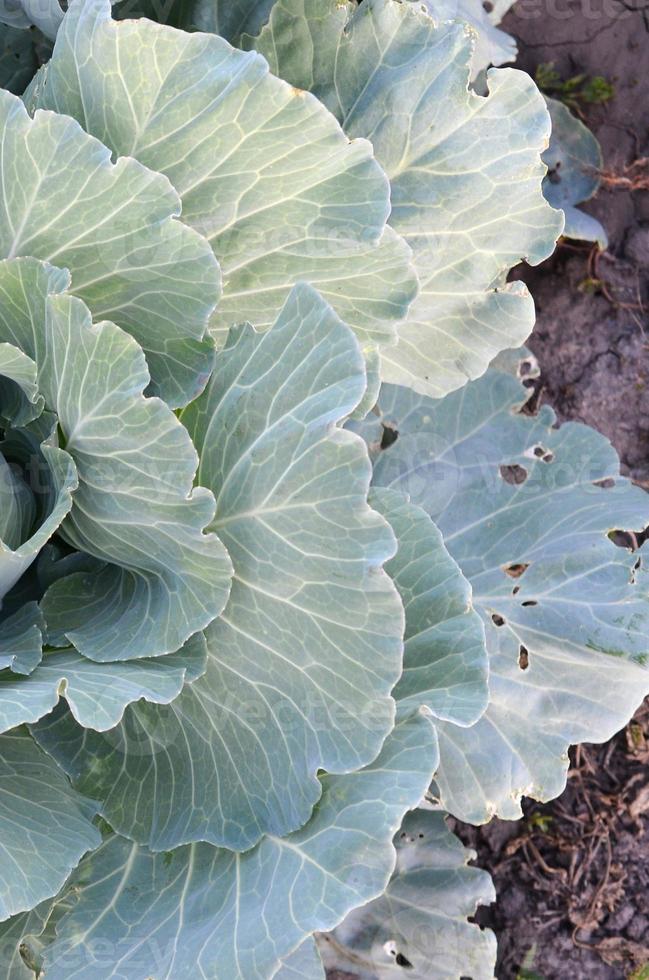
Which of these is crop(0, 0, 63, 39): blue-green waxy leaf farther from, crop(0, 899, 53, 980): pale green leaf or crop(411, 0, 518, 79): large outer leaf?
crop(0, 899, 53, 980): pale green leaf

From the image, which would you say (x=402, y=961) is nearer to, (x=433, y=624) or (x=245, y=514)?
(x=433, y=624)

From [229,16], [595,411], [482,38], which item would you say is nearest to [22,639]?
[229,16]

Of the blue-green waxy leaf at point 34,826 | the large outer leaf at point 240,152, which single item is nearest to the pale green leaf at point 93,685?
the blue-green waxy leaf at point 34,826

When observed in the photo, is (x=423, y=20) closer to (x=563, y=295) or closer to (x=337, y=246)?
(x=337, y=246)

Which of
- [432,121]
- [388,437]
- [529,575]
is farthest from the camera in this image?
[388,437]

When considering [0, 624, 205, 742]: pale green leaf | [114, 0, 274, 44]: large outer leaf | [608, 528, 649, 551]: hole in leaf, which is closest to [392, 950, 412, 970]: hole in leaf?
[0, 624, 205, 742]: pale green leaf

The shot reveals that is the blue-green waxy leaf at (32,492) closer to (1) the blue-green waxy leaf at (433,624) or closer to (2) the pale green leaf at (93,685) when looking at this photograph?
(2) the pale green leaf at (93,685)
